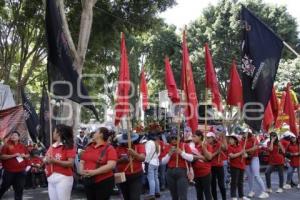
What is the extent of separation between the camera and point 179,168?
8.30 meters

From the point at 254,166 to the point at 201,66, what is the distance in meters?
19.9

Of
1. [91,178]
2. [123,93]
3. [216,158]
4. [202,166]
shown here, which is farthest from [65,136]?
[216,158]

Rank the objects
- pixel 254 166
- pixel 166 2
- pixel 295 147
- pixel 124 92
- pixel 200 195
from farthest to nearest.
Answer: pixel 166 2
pixel 295 147
pixel 254 166
pixel 200 195
pixel 124 92

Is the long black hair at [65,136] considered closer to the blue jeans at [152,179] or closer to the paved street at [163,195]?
the blue jeans at [152,179]

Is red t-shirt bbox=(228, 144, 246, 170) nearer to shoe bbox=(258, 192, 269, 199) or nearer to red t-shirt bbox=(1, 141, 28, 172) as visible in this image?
shoe bbox=(258, 192, 269, 199)

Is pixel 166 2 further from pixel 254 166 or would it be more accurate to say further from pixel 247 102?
pixel 247 102

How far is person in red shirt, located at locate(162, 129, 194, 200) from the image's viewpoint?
8188mm

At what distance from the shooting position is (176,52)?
1318 inches

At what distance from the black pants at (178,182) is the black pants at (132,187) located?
664mm

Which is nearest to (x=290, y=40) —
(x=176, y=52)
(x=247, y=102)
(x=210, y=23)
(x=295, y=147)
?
(x=210, y=23)

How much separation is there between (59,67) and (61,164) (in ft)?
5.68

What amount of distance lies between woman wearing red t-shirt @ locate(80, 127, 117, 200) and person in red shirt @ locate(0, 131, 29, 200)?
3210 mm

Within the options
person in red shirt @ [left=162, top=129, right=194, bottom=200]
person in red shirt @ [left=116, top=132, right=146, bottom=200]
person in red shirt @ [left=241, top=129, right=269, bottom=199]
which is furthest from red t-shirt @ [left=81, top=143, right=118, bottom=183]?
person in red shirt @ [left=241, top=129, right=269, bottom=199]

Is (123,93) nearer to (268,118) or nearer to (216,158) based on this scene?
(216,158)
